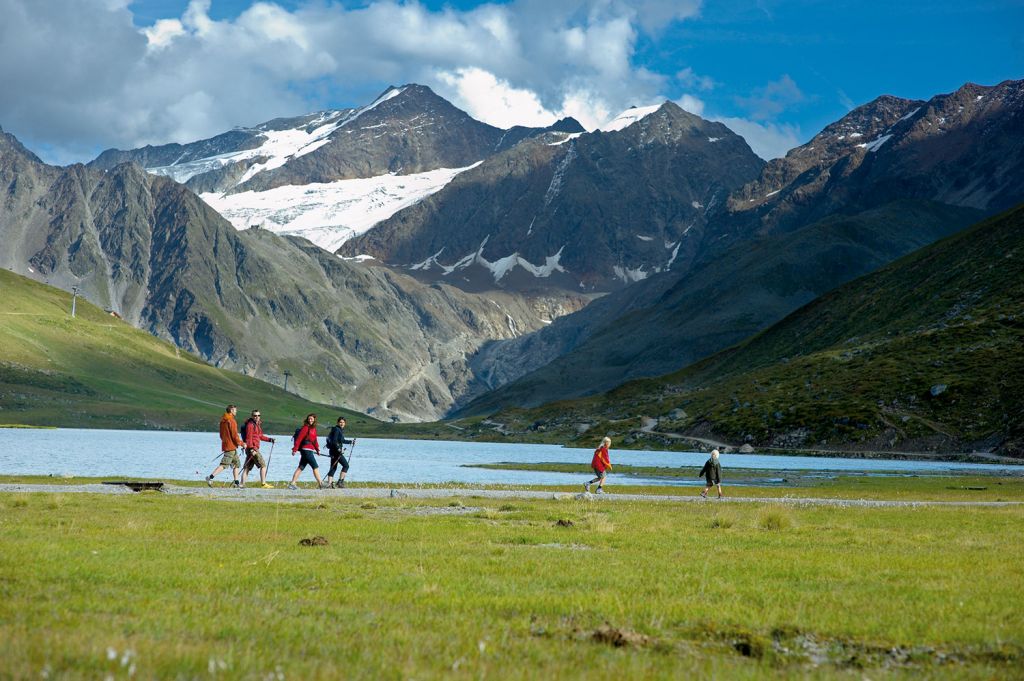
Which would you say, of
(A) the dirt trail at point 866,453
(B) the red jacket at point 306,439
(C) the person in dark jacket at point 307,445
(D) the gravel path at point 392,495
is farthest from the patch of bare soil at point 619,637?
(A) the dirt trail at point 866,453

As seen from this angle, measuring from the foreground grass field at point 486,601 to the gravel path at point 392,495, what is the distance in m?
9.59

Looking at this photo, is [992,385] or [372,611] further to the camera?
[992,385]

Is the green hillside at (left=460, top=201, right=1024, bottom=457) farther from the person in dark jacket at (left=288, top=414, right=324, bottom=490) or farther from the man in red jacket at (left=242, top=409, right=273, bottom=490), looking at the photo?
the man in red jacket at (left=242, top=409, right=273, bottom=490)

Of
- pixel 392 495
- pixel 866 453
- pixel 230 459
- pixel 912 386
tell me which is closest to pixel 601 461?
pixel 392 495

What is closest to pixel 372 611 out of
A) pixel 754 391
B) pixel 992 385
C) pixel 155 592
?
pixel 155 592

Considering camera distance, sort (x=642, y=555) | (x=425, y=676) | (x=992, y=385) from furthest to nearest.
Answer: (x=992, y=385)
(x=642, y=555)
(x=425, y=676)

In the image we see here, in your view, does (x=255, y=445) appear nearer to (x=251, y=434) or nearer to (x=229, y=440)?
(x=251, y=434)

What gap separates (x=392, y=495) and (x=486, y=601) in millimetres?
27250

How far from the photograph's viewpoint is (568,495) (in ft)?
145

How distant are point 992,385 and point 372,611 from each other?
Result: 138879mm

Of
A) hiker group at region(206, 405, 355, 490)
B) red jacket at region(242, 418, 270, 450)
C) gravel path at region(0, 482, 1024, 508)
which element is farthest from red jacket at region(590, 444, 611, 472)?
red jacket at region(242, 418, 270, 450)

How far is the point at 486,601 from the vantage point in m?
14.3

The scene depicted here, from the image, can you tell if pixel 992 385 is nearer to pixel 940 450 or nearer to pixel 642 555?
pixel 940 450

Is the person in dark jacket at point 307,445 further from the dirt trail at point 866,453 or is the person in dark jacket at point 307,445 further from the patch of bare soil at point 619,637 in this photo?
the dirt trail at point 866,453
